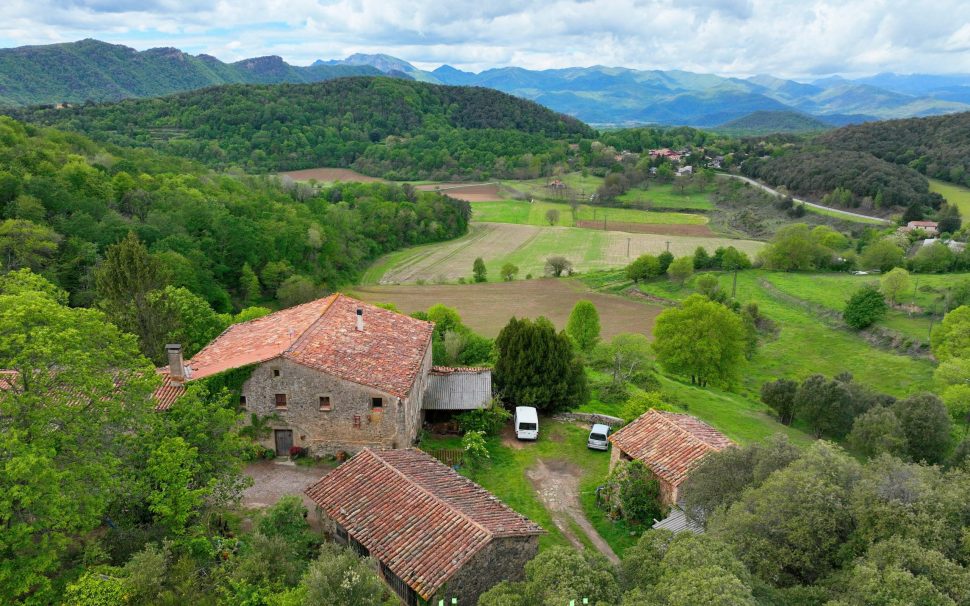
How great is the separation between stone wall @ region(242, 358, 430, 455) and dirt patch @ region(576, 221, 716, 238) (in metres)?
90.3

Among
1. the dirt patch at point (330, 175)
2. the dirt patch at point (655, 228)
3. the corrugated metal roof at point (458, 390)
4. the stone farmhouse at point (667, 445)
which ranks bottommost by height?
the dirt patch at point (655, 228)

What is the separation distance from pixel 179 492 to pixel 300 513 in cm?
358

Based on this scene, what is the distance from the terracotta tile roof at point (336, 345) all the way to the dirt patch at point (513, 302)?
28231 mm

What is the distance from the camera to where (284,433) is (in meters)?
25.6

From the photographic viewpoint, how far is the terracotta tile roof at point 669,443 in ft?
72.4

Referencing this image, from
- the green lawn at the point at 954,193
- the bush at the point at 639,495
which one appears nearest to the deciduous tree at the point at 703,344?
the bush at the point at 639,495

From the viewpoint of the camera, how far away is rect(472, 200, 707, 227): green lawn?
11838 cm

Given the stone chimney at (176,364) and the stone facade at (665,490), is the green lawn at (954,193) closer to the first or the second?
the stone facade at (665,490)

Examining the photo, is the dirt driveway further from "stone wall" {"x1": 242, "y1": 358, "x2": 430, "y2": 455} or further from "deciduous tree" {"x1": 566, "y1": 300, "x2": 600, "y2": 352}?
"deciduous tree" {"x1": 566, "y1": 300, "x2": 600, "y2": 352}

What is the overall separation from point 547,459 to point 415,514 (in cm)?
950

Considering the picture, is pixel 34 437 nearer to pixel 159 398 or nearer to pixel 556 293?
pixel 159 398

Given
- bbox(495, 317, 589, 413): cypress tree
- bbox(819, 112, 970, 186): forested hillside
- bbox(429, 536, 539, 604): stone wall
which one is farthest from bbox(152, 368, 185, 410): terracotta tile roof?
bbox(819, 112, 970, 186): forested hillside

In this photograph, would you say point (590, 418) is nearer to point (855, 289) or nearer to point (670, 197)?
point (855, 289)

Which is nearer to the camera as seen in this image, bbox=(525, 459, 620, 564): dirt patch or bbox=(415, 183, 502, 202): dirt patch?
bbox=(525, 459, 620, 564): dirt patch
